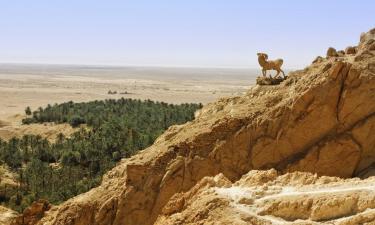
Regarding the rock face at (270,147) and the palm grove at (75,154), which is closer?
the rock face at (270,147)

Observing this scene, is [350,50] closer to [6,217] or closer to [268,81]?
[268,81]

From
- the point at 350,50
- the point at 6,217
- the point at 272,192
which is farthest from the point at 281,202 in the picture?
the point at 6,217

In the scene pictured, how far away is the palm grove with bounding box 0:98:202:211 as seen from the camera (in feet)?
139

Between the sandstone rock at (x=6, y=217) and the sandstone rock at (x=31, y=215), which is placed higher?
the sandstone rock at (x=31, y=215)

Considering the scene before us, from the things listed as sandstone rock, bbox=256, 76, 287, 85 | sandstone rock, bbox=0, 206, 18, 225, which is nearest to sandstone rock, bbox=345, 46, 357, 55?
sandstone rock, bbox=256, 76, 287, 85

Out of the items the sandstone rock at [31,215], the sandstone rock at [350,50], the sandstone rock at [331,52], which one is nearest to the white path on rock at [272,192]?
the sandstone rock at [350,50]

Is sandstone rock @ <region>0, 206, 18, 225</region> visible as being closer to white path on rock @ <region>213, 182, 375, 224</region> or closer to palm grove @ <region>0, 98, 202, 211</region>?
palm grove @ <region>0, 98, 202, 211</region>

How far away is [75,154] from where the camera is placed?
171 ft

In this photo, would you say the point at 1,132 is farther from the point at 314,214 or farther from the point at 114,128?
the point at 314,214

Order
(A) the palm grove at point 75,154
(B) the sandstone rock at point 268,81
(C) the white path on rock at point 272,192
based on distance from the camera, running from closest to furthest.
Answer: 1. (C) the white path on rock at point 272,192
2. (B) the sandstone rock at point 268,81
3. (A) the palm grove at point 75,154

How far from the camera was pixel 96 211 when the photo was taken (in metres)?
20.7

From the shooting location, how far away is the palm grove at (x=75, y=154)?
42.3 meters

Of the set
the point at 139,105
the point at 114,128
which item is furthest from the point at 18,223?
the point at 139,105

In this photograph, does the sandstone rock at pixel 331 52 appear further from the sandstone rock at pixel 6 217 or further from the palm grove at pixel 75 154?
the palm grove at pixel 75 154
